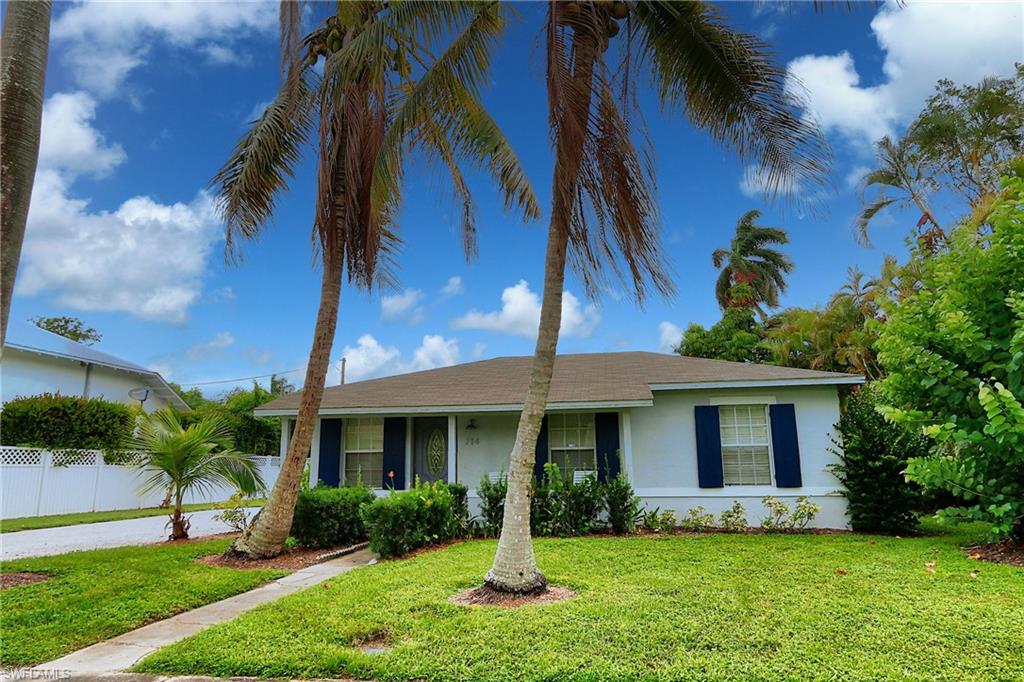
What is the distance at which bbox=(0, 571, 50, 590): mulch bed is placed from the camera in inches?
266

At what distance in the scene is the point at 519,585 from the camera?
5934 mm

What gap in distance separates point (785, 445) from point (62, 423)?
18.7 metres

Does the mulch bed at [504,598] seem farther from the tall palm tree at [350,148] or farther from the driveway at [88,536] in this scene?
the driveway at [88,536]

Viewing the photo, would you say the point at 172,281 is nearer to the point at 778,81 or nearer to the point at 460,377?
the point at 460,377

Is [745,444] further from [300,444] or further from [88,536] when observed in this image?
[88,536]

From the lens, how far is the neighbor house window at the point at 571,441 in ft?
40.7

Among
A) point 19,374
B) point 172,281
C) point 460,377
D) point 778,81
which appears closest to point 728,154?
point 778,81

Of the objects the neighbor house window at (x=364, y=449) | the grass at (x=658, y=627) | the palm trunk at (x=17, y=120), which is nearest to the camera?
the grass at (x=658, y=627)

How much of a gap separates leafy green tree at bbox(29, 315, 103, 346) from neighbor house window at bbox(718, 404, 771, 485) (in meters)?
38.8

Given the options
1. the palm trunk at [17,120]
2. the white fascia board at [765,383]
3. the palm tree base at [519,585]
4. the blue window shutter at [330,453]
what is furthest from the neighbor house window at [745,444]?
the palm trunk at [17,120]

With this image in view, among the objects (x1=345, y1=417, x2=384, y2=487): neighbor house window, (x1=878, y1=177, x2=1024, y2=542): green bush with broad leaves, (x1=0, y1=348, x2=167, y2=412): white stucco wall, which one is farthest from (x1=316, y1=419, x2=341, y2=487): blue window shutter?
(x1=0, y1=348, x2=167, y2=412): white stucco wall

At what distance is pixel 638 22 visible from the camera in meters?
7.07

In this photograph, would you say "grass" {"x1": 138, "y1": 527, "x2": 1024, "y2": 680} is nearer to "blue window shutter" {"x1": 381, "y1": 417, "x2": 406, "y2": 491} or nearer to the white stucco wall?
"blue window shutter" {"x1": 381, "y1": 417, "x2": 406, "y2": 491}

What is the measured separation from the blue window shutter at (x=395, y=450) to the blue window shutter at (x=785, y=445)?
24.9 ft
